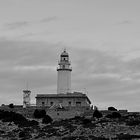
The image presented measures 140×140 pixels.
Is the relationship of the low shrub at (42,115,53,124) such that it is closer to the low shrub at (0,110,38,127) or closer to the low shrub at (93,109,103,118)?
the low shrub at (0,110,38,127)

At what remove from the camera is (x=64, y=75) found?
96.0 meters

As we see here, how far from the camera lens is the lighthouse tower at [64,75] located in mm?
95375

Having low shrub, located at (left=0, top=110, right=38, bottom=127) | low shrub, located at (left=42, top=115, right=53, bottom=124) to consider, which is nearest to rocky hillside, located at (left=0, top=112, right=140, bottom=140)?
low shrub, located at (left=0, top=110, right=38, bottom=127)

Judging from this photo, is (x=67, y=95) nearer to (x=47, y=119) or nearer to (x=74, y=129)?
(x=47, y=119)

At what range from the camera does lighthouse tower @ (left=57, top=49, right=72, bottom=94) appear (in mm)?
95375

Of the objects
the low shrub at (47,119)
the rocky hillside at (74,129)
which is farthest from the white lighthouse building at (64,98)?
the rocky hillside at (74,129)

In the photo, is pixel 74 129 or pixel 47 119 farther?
pixel 47 119

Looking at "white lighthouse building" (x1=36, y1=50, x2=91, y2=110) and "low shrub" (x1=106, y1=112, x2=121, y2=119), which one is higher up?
"white lighthouse building" (x1=36, y1=50, x2=91, y2=110)

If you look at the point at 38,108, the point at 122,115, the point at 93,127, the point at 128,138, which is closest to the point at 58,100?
the point at 38,108

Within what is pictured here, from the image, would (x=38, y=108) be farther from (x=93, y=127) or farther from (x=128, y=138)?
(x=128, y=138)

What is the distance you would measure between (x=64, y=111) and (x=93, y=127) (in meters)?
11.7

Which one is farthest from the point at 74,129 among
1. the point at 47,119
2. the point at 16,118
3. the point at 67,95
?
the point at 67,95

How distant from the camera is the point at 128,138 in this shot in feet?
210

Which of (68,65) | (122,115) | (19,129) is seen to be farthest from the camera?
(68,65)
